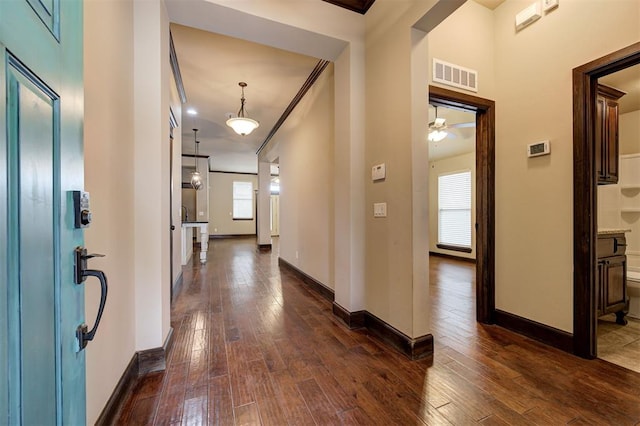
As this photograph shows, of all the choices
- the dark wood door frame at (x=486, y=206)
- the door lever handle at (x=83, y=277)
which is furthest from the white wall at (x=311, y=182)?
the door lever handle at (x=83, y=277)

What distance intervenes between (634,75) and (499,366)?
11.2 feet

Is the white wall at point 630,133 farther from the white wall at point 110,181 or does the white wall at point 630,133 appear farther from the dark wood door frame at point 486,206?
the white wall at point 110,181

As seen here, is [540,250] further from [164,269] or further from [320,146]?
[164,269]

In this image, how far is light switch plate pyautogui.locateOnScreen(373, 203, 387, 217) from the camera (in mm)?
2332

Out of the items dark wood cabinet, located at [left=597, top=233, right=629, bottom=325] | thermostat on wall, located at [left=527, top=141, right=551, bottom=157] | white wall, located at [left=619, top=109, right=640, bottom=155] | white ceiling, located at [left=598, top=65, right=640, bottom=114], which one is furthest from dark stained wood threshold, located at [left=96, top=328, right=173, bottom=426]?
white wall, located at [left=619, top=109, right=640, bottom=155]

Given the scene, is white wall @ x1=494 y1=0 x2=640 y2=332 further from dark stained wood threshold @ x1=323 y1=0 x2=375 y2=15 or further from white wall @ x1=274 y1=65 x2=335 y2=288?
white wall @ x1=274 y1=65 x2=335 y2=288

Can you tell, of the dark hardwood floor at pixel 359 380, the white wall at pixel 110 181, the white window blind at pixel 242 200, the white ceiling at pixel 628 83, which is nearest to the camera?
the white wall at pixel 110 181

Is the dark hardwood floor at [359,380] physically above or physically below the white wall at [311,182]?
below

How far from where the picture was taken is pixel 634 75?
9.23ft

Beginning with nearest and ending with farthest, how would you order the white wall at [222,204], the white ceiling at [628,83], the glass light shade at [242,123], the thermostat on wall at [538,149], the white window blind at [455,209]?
1. the thermostat on wall at [538,149]
2. the white ceiling at [628,83]
3. the glass light shade at [242,123]
4. the white window blind at [455,209]
5. the white wall at [222,204]

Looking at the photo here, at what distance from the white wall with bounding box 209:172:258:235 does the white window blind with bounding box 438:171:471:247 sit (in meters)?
8.15

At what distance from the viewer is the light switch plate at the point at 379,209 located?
91.8 inches

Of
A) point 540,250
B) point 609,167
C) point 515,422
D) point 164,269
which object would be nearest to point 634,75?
point 609,167

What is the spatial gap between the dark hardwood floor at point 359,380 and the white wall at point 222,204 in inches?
352
